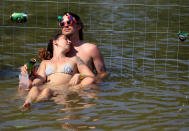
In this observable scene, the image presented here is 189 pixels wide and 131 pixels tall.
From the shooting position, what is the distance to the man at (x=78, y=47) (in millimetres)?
8562

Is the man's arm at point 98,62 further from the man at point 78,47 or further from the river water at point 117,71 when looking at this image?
the river water at point 117,71

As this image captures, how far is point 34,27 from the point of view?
13422 millimetres

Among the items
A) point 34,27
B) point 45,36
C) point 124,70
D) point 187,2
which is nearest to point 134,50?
point 124,70

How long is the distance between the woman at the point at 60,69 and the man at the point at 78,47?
0.67 feet

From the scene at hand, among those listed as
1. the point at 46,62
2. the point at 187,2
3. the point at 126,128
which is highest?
the point at 187,2

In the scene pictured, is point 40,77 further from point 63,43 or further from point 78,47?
point 78,47

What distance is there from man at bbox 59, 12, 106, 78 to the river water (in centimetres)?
40

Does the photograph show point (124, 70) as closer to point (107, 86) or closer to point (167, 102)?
point (107, 86)

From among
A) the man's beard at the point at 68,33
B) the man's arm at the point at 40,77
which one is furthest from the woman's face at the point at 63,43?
the man's arm at the point at 40,77

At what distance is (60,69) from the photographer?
8172 mm

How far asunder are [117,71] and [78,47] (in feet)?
4.01

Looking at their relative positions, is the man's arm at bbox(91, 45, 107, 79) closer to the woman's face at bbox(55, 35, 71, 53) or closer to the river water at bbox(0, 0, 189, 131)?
the river water at bbox(0, 0, 189, 131)

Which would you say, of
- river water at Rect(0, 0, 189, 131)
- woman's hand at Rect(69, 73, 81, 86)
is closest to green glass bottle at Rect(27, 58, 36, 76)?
river water at Rect(0, 0, 189, 131)

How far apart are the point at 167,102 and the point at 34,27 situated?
7.30 metres
